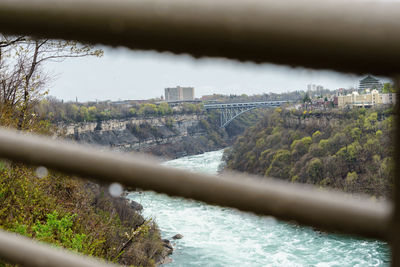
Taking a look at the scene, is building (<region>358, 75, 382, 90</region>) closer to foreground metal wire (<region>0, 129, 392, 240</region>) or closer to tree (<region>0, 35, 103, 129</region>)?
foreground metal wire (<region>0, 129, 392, 240</region>)

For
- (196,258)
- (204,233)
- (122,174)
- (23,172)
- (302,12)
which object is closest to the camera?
(302,12)

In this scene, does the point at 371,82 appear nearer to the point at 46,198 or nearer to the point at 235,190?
the point at 235,190

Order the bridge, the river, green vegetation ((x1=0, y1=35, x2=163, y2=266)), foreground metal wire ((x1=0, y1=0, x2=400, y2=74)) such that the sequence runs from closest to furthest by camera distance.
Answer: foreground metal wire ((x1=0, y1=0, x2=400, y2=74)) < green vegetation ((x1=0, y1=35, x2=163, y2=266)) < the bridge < the river

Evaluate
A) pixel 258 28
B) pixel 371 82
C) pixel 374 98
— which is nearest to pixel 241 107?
pixel 374 98

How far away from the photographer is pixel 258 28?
0.89 feet

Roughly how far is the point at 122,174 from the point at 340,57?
9.1 inches

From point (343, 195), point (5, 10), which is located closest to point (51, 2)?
point (5, 10)

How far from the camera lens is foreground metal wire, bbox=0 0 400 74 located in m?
0.25

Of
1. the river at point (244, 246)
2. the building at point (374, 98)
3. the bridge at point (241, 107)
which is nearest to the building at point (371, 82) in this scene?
the building at point (374, 98)

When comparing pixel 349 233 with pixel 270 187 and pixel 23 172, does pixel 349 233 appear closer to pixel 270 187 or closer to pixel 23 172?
pixel 270 187

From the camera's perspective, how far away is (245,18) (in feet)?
0.89

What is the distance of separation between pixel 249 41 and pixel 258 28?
0.4 inches

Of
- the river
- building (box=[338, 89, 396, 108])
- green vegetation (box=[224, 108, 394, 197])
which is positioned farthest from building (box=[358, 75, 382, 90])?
the river

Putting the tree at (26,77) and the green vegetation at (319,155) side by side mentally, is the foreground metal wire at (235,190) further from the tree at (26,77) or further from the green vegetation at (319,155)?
the tree at (26,77)
